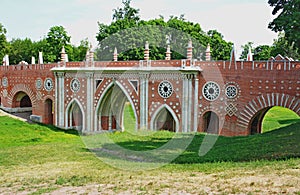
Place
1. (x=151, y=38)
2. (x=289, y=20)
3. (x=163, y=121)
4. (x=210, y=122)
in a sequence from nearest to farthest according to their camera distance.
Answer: (x=289, y=20) → (x=210, y=122) → (x=163, y=121) → (x=151, y=38)

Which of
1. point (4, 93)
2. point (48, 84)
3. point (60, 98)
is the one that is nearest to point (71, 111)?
point (60, 98)

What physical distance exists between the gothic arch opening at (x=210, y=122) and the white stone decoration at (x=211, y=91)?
0.87m

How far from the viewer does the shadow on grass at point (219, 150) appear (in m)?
10.5

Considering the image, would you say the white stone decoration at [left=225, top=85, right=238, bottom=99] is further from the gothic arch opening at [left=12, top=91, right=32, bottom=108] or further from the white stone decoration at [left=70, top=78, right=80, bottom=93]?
the gothic arch opening at [left=12, top=91, right=32, bottom=108]

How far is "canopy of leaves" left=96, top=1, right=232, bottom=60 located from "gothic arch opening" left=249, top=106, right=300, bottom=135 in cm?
990

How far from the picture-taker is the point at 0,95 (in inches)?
1252

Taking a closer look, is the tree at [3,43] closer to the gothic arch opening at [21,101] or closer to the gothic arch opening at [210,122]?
the gothic arch opening at [21,101]

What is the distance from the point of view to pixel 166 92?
19.9 m

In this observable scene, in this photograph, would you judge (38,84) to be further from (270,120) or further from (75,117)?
(270,120)

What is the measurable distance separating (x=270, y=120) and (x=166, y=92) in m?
11.1

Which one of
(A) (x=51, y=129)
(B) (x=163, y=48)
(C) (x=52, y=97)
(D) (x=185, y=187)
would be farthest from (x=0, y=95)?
(D) (x=185, y=187)

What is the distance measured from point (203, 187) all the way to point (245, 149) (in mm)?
4439

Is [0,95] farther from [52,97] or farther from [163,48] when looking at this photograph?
[163,48]

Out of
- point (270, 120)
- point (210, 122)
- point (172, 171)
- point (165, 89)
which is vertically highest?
point (165, 89)
